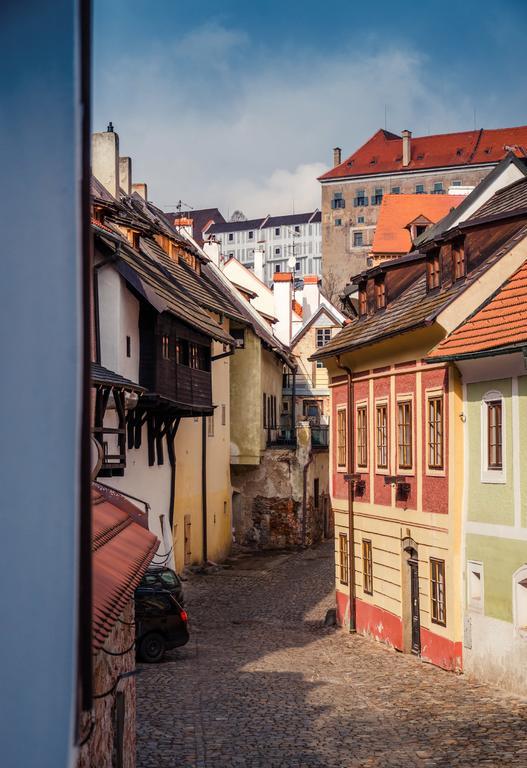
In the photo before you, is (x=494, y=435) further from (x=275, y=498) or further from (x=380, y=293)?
(x=275, y=498)

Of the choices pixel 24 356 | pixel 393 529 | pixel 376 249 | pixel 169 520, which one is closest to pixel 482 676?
pixel 393 529

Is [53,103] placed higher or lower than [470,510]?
higher

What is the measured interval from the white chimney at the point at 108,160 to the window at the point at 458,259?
1405 cm

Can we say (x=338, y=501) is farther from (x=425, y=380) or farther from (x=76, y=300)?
(x=76, y=300)

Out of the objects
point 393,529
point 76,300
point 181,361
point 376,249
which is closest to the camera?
point 76,300

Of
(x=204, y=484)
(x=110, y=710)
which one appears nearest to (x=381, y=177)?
(x=204, y=484)

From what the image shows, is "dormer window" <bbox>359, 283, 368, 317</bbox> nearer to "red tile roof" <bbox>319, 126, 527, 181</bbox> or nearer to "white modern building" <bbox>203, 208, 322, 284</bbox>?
"red tile roof" <bbox>319, 126, 527, 181</bbox>

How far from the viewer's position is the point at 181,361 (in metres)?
30.3

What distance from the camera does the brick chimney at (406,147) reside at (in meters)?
100

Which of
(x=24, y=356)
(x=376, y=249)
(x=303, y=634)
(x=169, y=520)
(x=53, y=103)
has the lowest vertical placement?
(x=303, y=634)

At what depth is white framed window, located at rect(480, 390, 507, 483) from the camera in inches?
728

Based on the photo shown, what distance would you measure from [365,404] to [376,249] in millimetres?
17504

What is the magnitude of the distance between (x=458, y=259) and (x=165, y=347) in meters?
8.93

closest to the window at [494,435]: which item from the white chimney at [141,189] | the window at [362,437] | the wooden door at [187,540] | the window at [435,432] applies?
the window at [435,432]
